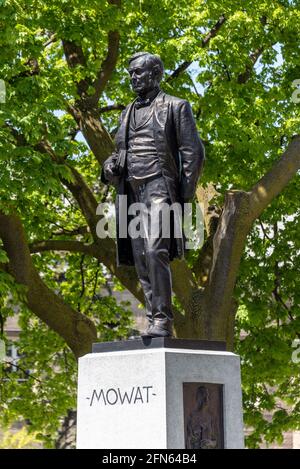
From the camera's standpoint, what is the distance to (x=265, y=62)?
2373cm

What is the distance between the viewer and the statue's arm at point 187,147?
11844 mm

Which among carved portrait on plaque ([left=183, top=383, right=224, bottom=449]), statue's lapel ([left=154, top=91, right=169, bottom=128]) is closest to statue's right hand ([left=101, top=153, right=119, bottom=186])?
statue's lapel ([left=154, top=91, right=169, bottom=128])

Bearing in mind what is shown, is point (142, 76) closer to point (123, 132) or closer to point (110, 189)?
point (123, 132)

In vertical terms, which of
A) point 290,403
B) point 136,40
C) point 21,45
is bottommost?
point 290,403

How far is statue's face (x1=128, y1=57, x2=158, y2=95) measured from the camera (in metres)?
12.1

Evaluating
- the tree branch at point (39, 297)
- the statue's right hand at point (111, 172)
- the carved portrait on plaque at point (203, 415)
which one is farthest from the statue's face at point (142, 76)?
the tree branch at point (39, 297)

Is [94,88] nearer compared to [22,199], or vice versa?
[22,199]

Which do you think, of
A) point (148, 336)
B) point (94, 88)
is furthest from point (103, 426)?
point (94, 88)

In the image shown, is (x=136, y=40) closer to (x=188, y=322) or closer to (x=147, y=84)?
(x=188, y=322)

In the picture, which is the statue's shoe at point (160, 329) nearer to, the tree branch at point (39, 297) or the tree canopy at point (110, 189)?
the tree canopy at point (110, 189)

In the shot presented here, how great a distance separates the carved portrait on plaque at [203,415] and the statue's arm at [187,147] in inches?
75.1

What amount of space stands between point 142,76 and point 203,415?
3.30m

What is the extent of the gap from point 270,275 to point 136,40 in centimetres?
512

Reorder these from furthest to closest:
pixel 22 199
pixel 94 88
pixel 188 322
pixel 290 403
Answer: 1. pixel 290 403
2. pixel 94 88
3. pixel 188 322
4. pixel 22 199
